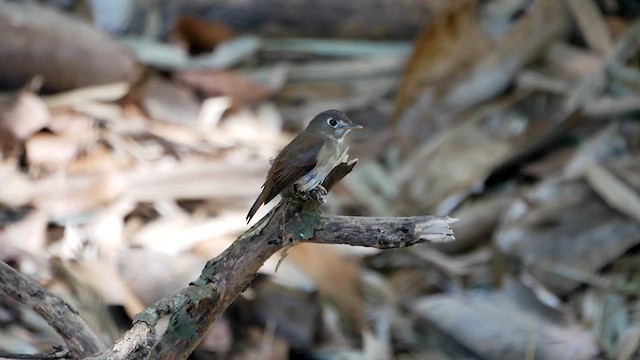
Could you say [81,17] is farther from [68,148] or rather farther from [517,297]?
[517,297]

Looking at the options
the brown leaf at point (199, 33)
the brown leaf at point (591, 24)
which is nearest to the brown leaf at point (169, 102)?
the brown leaf at point (199, 33)

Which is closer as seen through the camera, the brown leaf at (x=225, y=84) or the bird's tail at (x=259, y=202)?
the bird's tail at (x=259, y=202)

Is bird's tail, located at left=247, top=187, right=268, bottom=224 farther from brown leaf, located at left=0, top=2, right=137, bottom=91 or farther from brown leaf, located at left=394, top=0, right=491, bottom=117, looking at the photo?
brown leaf, located at left=394, top=0, right=491, bottom=117

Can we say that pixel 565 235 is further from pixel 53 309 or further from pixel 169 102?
pixel 53 309

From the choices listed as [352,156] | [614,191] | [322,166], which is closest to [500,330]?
[614,191]

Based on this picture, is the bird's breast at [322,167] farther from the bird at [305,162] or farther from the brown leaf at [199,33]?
the brown leaf at [199,33]

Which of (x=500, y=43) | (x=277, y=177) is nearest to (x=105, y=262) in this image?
(x=277, y=177)
